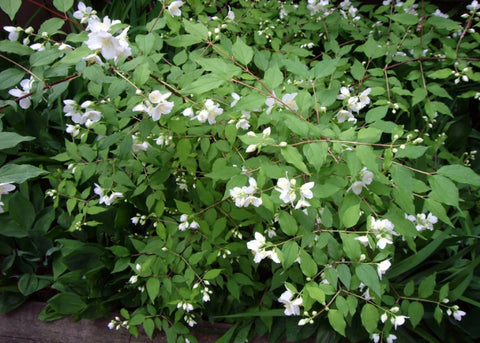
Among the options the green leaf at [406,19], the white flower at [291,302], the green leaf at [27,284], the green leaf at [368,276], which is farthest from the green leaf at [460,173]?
the green leaf at [27,284]

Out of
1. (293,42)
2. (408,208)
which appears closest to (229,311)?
(408,208)

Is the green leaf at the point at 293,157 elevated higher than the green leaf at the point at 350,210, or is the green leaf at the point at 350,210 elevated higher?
the green leaf at the point at 293,157

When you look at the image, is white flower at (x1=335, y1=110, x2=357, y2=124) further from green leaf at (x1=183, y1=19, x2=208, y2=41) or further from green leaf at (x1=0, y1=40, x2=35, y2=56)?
green leaf at (x1=0, y1=40, x2=35, y2=56)

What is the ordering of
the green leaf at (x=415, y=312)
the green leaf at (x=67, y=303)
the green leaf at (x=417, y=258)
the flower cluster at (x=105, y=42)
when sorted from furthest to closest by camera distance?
1. the green leaf at (x=67, y=303)
2. the green leaf at (x=417, y=258)
3. the green leaf at (x=415, y=312)
4. the flower cluster at (x=105, y=42)

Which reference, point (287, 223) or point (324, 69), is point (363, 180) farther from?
point (324, 69)

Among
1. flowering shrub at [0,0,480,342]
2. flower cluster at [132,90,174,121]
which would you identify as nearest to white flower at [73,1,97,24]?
flowering shrub at [0,0,480,342]

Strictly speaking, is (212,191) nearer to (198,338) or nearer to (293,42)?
(198,338)

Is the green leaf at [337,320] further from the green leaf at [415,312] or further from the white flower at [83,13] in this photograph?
the white flower at [83,13]
